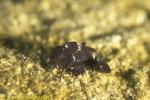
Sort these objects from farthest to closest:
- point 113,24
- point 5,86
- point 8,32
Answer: point 113,24
point 8,32
point 5,86

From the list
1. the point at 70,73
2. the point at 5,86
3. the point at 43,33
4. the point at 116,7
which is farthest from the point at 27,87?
the point at 116,7

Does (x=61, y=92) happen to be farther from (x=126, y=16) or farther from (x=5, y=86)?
(x=126, y=16)

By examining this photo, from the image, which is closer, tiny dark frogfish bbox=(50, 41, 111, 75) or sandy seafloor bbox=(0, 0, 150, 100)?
sandy seafloor bbox=(0, 0, 150, 100)

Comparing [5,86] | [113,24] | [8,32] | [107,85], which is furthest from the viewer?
[113,24]

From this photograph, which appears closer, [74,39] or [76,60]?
[76,60]

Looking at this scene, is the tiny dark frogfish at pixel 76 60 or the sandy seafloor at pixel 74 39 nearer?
the sandy seafloor at pixel 74 39

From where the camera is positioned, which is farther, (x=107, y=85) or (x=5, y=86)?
(x=107, y=85)

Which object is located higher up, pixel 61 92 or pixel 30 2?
pixel 30 2

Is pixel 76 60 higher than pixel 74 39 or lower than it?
lower
